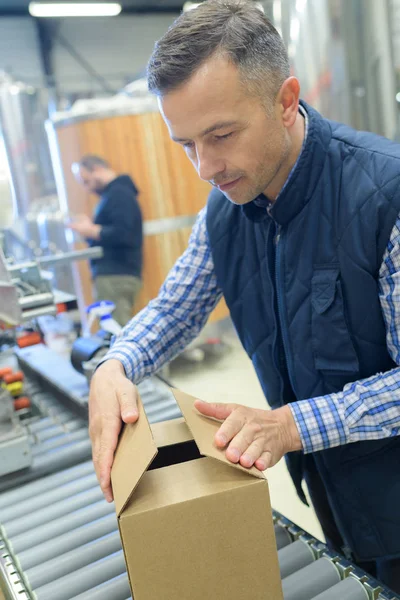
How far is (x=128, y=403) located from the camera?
93cm

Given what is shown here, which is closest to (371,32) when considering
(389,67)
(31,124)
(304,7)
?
(389,67)

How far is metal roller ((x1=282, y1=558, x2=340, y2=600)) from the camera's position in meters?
0.91

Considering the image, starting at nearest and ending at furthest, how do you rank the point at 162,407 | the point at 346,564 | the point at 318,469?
the point at 346,564, the point at 318,469, the point at 162,407

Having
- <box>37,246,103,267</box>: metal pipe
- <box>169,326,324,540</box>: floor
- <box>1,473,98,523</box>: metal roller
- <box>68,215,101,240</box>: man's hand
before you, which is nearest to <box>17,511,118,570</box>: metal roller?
<box>1,473,98,523</box>: metal roller

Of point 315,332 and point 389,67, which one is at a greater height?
point 389,67

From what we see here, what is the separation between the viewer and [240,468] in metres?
0.74

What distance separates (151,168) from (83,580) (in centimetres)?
351

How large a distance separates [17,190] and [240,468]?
207 inches

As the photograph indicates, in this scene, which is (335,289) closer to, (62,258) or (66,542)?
(66,542)

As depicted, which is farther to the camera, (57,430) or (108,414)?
(57,430)

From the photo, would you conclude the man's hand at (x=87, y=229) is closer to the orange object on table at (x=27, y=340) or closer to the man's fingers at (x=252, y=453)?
the orange object on table at (x=27, y=340)

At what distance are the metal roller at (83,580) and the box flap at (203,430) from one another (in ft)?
1.23

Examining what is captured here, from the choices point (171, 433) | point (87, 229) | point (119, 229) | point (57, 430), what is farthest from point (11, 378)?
point (119, 229)

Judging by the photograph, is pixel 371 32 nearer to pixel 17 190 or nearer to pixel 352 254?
pixel 352 254
